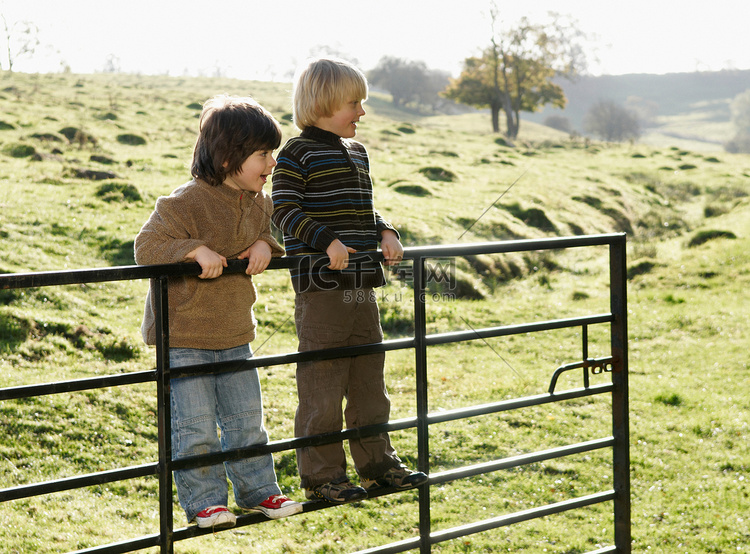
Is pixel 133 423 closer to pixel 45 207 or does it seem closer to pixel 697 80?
pixel 45 207

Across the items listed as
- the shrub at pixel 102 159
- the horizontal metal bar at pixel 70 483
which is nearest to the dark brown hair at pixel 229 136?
the horizontal metal bar at pixel 70 483

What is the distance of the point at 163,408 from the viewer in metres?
1.97

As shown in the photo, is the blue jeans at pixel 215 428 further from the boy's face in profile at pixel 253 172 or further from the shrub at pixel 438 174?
the shrub at pixel 438 174

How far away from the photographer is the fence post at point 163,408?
196 cm

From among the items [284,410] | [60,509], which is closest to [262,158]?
[60,509]

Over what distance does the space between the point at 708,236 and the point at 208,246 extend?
12857 millimetres

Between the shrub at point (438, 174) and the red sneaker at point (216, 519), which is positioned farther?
the shrub at point (438, 174)

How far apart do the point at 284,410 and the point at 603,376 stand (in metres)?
3.56

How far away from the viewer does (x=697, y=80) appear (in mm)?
124625

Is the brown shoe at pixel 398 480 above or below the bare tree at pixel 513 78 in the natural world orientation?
below

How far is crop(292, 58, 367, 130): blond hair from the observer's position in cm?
247

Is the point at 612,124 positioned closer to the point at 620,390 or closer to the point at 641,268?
the point at 641,268

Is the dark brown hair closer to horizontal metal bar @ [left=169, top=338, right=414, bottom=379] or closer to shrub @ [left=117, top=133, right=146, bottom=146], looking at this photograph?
horizontal metal bar @ [left=169, top=338, right=414, bottom=379]

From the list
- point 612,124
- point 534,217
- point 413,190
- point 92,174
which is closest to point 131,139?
point 92,174
